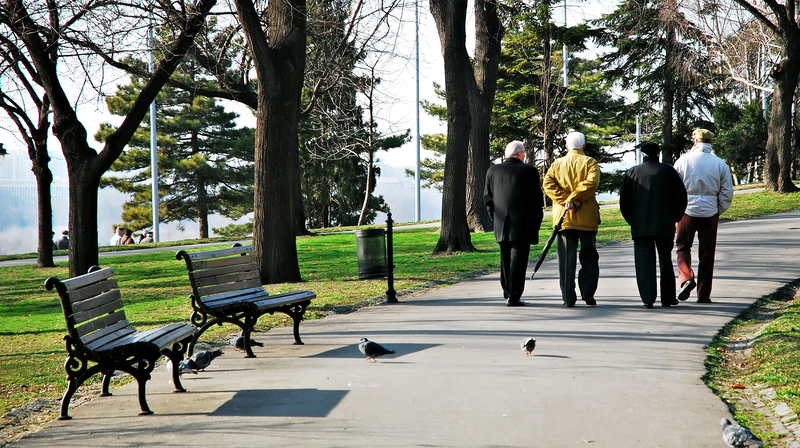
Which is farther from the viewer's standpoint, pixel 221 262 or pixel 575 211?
pixel 575 211

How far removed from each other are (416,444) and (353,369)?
6.27 feet

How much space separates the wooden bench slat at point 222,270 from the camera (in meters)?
6.72

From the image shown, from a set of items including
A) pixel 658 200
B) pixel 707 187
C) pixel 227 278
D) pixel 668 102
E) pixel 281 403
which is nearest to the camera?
pixel 281 403

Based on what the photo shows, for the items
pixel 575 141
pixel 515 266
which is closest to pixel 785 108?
pixel 575 141

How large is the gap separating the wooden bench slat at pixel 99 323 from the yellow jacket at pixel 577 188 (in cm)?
489

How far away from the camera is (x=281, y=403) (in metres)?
4.97

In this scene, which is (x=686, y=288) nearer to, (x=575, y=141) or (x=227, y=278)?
(x=575, y=141)

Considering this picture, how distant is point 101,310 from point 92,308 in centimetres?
14

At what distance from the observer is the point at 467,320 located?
315 inches

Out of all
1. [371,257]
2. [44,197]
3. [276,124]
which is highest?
[276,124]

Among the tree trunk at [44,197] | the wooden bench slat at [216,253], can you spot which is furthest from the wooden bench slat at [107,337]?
the tree trunk at [44,197]

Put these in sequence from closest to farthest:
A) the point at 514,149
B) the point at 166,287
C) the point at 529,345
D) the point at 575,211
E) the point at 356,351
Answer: the point at 529,345
the point at 356,351
the point at 575,211
the point at 514,149
the point at 166,287

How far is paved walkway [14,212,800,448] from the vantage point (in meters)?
4.26

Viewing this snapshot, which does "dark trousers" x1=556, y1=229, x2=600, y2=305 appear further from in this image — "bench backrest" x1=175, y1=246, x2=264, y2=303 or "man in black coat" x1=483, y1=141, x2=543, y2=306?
"bench backrest" x1=175, y1=246, x2=264, y2=303
